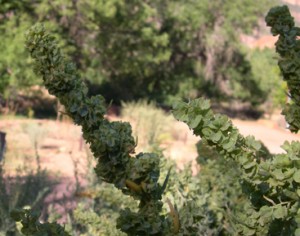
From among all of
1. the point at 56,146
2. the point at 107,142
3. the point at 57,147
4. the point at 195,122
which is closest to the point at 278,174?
the point at 195,122

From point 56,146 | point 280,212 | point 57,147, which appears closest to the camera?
point 280,212

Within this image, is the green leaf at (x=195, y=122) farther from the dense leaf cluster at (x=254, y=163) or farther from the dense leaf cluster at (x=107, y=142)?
the dense leaf cluster at (x=107, y=142)

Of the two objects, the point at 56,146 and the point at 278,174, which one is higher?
the point at 278,174

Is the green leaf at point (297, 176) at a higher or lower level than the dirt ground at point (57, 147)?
higher

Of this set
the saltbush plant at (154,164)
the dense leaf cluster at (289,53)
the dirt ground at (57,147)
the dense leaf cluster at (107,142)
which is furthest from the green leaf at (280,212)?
the dirt ground at (57,147)

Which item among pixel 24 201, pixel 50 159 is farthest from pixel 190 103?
pixel 50 159

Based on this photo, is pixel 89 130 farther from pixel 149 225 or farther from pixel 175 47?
pixel 175 47

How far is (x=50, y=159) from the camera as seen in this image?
11.5 metres

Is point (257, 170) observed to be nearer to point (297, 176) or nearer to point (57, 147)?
point (297, 176)

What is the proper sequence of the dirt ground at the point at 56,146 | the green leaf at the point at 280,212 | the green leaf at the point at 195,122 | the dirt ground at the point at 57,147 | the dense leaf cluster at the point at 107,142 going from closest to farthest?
the dense leaf cluster at the point at 107,142 < the green leaf at the point at 195,122 < the green leaf at the point at 280,212 < the dirt ground at the point at 57,147 < the dirt ground at the point at 56,146

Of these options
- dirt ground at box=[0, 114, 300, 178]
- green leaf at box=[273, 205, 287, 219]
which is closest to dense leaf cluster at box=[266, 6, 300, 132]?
green leaf at box=[273, 205, 287, 219]

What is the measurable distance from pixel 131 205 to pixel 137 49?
17.3 metres

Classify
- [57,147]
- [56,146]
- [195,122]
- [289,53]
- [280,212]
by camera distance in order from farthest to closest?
1. [56,146]
2. [57,147]
3. [289,53]
4. [280,212]
5. [195,122]

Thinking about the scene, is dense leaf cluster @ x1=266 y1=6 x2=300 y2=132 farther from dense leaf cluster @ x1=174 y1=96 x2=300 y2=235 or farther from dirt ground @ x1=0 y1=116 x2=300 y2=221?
dirt ground @ x1=0 y1=116 x2=300 y2=221
